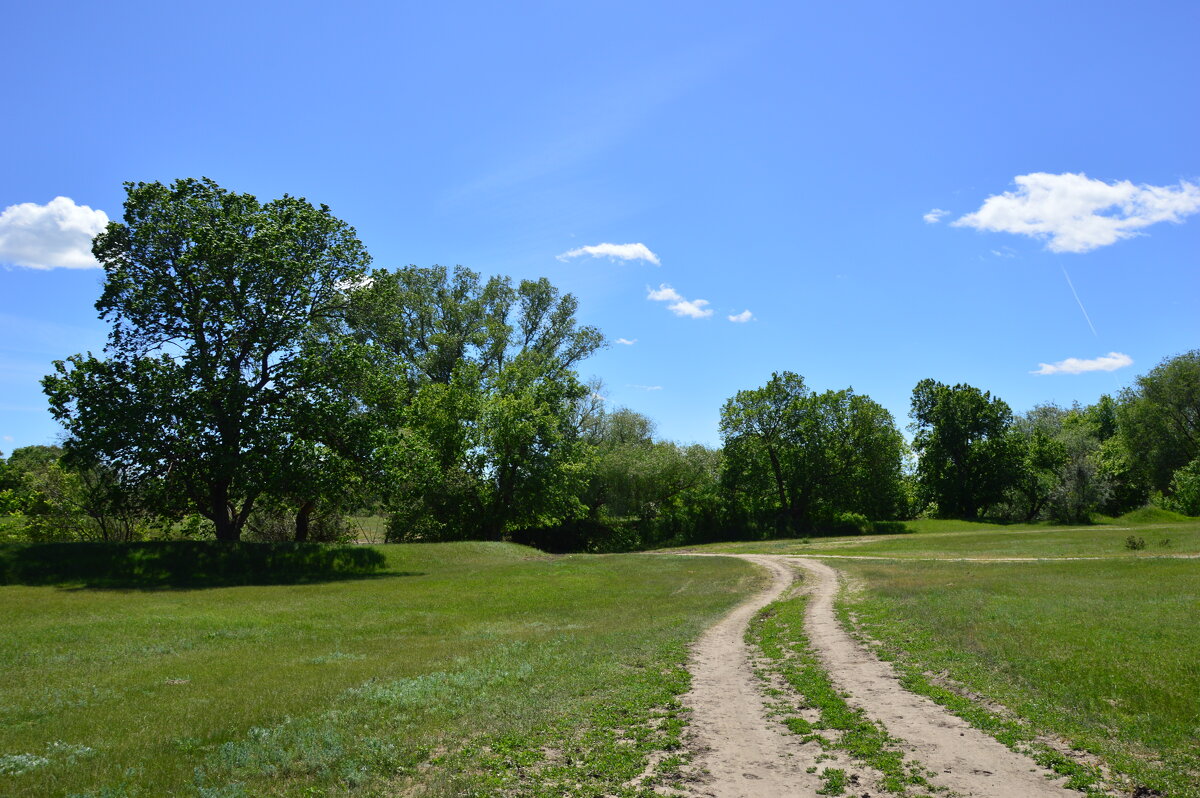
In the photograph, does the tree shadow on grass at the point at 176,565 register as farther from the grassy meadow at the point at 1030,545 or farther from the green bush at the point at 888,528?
the green bush at the point at 888,528

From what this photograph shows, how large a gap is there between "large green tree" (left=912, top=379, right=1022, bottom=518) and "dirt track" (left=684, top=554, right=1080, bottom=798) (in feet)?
250

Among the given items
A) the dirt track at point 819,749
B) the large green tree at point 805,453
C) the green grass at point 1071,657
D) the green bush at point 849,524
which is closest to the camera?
the dirt track at point 819,749

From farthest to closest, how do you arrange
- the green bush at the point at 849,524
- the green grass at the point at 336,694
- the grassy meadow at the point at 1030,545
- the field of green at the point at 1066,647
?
the green bush at the point at 849,524
the grassy meadow at the point at 1030,545
the field of green at the point at 1066,647
the green grass at the point at 336,694

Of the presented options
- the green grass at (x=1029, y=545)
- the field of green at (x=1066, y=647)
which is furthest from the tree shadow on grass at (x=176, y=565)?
the green grass at (x=1029, y=545)

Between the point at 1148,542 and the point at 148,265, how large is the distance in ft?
172

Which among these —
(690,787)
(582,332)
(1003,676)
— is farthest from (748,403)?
(690,787)

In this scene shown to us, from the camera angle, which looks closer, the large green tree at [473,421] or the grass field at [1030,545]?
the grass field at [1030,545]

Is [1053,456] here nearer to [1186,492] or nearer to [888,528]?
[1186,492]

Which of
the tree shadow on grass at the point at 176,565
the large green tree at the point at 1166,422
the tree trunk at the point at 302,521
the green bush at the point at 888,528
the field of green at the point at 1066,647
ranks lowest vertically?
the green bush at the point at 888,528

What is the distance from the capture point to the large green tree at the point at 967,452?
80.9m

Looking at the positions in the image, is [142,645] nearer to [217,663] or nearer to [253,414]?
[217,663]

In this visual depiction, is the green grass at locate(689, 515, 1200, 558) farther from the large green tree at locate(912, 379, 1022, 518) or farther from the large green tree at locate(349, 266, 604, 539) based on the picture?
the large green tree at locate(912, 379, 1022, 518)

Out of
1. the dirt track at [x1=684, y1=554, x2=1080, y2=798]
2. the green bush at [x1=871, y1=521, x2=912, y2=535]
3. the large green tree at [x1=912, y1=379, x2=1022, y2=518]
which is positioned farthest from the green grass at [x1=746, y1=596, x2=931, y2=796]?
the large green tree at [x1=912, y1=379, x2=1022, y2=518]

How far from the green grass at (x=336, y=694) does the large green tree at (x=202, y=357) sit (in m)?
9.52
